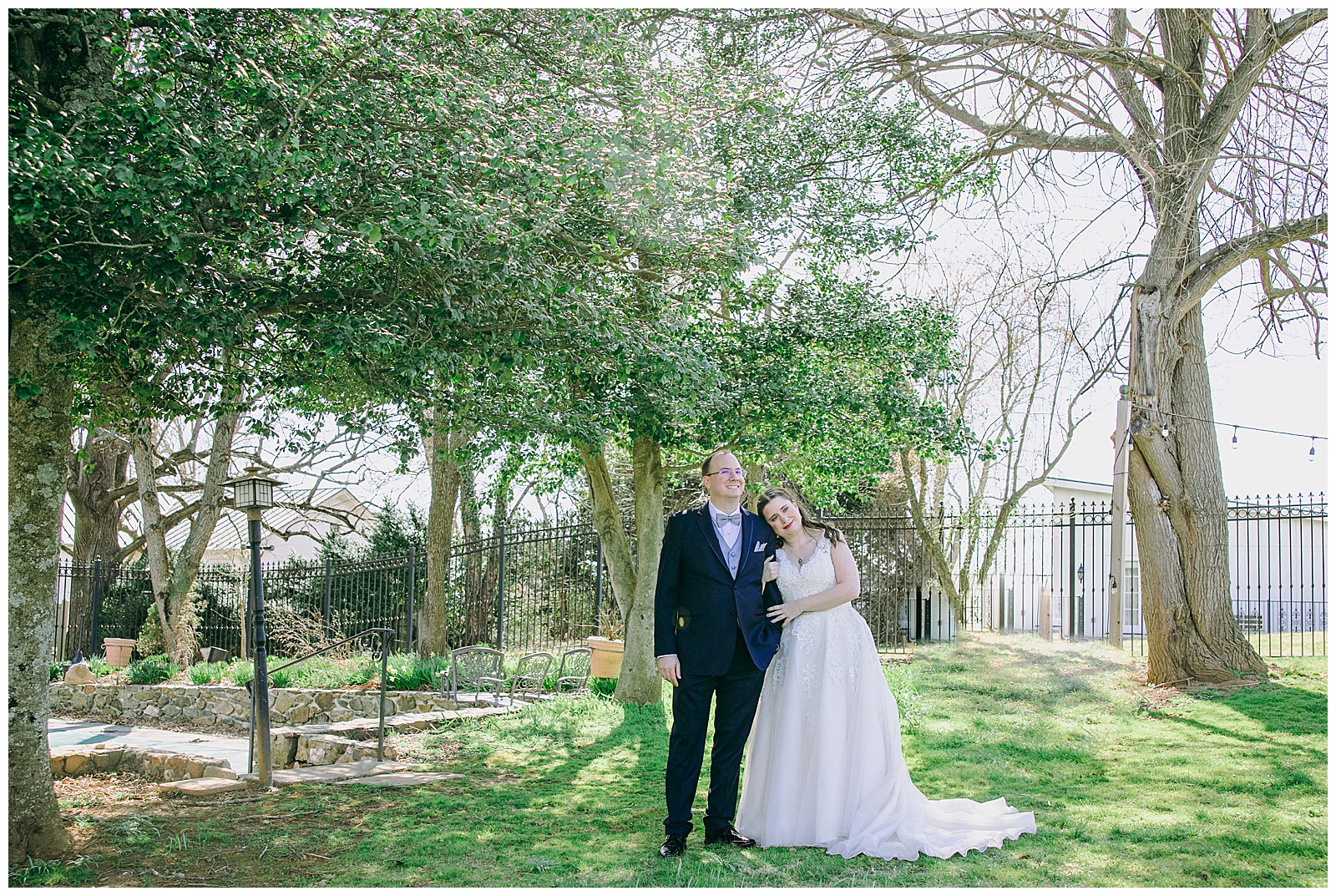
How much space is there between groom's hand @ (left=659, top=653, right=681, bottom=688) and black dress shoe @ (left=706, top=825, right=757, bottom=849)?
78 cm

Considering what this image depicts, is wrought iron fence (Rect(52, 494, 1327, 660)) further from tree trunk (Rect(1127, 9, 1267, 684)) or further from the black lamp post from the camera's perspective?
the black lamp post

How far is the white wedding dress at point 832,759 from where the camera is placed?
461cm

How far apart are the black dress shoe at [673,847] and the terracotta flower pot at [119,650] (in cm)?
1623

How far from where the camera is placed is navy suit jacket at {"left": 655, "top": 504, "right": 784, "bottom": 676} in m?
4.73

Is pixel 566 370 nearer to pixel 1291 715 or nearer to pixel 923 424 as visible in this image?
pixel 923 424

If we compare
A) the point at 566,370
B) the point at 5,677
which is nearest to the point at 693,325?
the point at 566,370

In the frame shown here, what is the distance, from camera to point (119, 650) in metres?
17.6

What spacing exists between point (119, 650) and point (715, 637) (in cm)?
1670

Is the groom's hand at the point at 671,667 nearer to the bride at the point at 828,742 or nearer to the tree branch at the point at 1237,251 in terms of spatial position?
the bride at the point at 828,742

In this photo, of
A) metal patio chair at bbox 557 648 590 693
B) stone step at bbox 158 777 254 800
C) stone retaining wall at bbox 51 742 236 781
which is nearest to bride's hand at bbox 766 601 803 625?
stone step at bbox 158 777 254 800

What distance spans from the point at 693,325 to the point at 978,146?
3839mm

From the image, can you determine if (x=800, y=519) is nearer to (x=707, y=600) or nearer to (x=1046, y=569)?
(x=707, y=600)

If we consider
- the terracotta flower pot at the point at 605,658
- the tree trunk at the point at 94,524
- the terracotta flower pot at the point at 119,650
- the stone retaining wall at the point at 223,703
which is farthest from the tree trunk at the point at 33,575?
the tree trunk at the point at 94,524

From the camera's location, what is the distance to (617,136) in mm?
6070
